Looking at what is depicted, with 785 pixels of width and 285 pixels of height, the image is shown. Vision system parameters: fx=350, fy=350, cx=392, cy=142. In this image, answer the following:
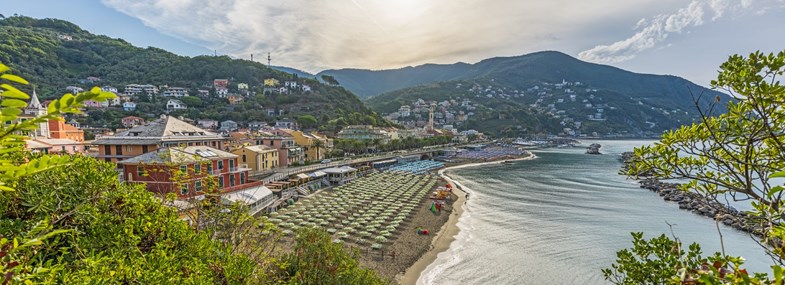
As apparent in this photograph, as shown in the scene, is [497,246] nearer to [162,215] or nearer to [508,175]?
[162,215]

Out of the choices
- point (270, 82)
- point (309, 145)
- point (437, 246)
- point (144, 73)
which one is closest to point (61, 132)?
point (309, 145)

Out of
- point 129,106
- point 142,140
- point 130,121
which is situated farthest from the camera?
point 129,106

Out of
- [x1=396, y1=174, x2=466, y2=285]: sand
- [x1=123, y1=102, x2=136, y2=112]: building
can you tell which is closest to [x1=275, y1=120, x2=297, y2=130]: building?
[x1=123, y1=102, x2=136, y2=112]: building

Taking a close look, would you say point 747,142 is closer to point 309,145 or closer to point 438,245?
point 438,245

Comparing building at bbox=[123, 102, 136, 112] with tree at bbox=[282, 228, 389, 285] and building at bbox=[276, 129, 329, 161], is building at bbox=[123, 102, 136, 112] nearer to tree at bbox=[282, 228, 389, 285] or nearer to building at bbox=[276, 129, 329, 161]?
building at bbox=[276, 129, 329, 161]

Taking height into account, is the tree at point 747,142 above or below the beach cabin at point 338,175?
above

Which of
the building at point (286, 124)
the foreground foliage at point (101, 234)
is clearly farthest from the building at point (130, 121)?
the foreground foliage at point (101, 234)

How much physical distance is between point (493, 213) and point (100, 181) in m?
32.0

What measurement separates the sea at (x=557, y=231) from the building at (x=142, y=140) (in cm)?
2492

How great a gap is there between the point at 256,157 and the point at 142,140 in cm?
1269

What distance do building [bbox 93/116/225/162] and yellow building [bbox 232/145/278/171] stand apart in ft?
22.8

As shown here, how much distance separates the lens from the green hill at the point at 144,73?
80.4m

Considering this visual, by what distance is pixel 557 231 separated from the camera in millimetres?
28234

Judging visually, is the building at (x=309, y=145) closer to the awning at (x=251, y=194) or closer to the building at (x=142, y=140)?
the building at (x=142, y=140)
